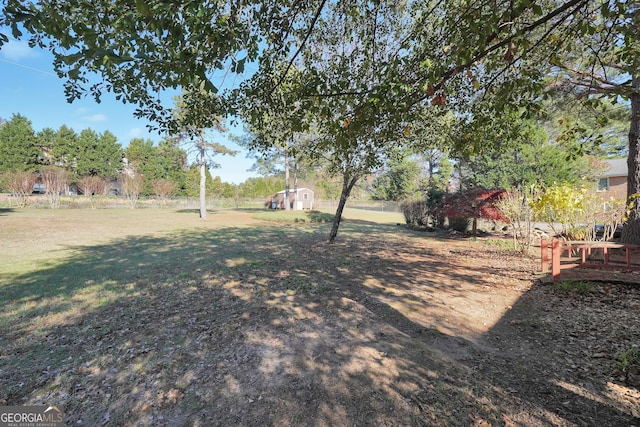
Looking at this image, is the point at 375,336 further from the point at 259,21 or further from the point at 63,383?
the point at 259,21

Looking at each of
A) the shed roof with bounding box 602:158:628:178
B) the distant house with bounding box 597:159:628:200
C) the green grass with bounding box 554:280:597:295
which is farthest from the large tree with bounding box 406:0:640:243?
the distant house with bounding box 597:159:628:200

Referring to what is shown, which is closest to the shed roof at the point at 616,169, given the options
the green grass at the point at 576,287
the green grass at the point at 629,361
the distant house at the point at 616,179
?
the distant house at the point at 616,179

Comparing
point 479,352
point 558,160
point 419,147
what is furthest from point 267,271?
point 558,160

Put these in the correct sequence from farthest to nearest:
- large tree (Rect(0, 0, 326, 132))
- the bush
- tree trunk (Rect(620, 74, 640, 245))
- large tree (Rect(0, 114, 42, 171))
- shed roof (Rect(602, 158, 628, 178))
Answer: large tree (Rect(0, 114, 42, 171))
shed roof (Rect(602, 158, 628, 178))
the bush
tree trunk (Rect(620, 74, 640, 245))
large tree (Rect(0, 0, 326, 132))

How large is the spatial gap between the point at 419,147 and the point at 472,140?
4401 mm

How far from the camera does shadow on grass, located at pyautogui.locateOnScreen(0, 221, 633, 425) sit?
2264mm

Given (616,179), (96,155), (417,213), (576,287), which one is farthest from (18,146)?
(616,179)

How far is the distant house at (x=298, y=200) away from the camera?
38688 millimetres

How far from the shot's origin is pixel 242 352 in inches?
124

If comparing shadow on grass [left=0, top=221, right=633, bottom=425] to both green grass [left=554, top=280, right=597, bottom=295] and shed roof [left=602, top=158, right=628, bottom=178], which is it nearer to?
green grass [left=554, top=280, right=597, bottom=295]

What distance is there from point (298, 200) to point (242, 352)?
35565 millimetres

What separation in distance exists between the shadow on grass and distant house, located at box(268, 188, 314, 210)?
1236 inches

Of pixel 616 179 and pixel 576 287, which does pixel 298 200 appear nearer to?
pixel 616 179

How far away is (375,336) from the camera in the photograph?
3482mm
